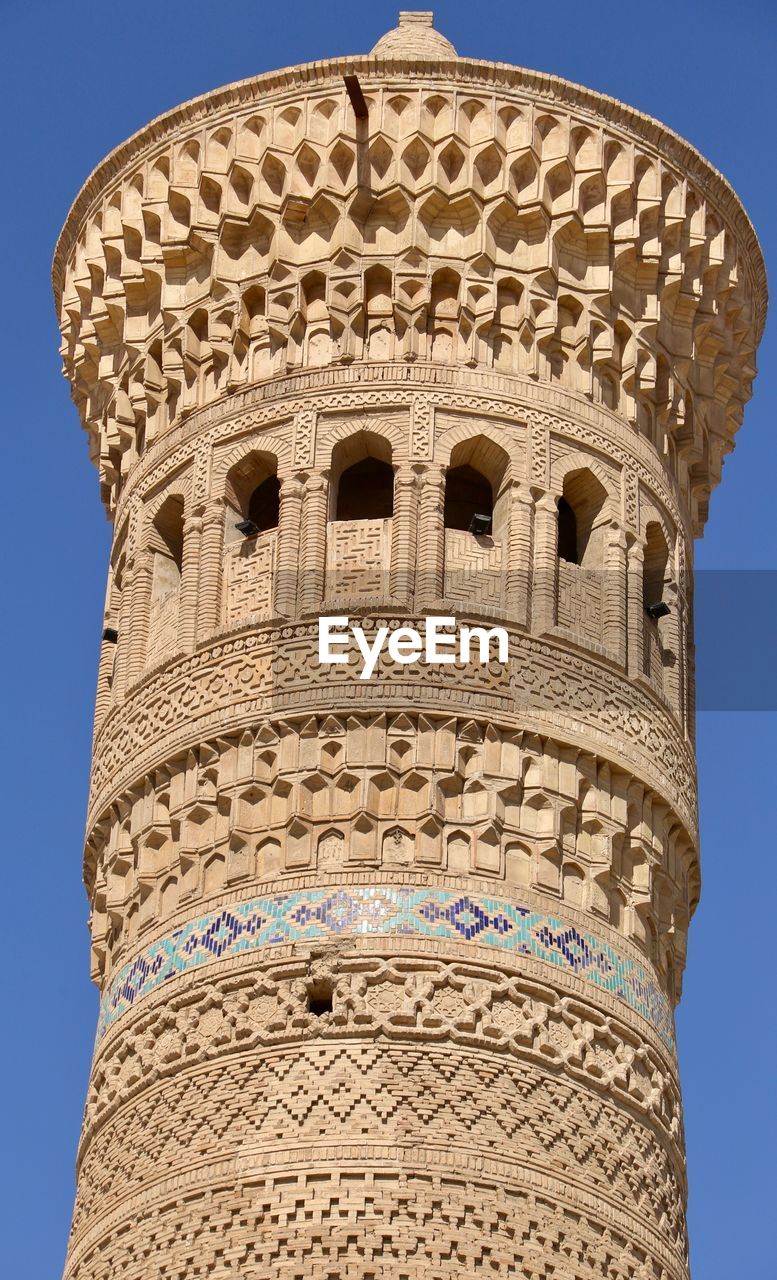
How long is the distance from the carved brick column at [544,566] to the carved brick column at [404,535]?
0.48 metres

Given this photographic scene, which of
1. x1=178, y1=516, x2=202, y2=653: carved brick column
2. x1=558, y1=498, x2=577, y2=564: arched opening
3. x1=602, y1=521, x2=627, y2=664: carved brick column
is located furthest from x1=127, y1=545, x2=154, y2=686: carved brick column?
x1=602, y1=521, x2=627, y2=664: carved brick column

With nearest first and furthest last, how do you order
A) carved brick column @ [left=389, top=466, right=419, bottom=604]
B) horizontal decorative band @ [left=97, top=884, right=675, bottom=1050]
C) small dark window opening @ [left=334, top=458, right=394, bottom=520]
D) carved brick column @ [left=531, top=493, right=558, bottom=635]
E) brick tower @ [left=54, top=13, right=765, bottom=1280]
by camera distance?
brick tower @ [left=54, top=13, right=765, bottom=1280]
horizontal decorative band @ [left=97, top=884, right=675, bottom=1050]
carved brick column @ [left=389, top=466, right=419, bottom=604]
carved brick column @ [left=531, top=493, right=558, bottom=635]
small dark window opening @ [left=334, top=458, right=394, bottom=520]

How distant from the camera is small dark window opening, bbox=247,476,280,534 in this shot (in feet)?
46.6

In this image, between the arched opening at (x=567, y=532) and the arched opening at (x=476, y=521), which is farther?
the arched opening at (x=567, y=532)

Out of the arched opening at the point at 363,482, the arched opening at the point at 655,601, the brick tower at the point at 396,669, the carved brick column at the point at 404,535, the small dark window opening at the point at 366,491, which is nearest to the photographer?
the brick tower at the point at 396,669

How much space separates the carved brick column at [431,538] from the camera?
1337 centimetres

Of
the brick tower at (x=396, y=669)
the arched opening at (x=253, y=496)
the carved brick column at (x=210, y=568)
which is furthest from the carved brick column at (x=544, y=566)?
the carved brick column at (x=210, y=568)

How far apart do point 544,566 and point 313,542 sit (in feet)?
2.91

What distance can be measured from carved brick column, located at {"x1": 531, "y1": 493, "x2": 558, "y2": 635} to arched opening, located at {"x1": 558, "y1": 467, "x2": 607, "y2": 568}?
0.22m

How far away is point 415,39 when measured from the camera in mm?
15820

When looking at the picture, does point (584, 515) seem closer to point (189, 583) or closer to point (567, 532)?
point (567, 532)

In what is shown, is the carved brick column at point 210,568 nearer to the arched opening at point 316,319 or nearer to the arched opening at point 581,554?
the arched opening at point 316,319

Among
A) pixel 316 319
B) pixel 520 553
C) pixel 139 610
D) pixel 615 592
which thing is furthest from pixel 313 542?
pixel 615 592

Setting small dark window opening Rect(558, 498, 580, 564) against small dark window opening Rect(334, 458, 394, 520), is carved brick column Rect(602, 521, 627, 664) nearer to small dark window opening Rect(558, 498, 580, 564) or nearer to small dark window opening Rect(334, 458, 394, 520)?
small dark window opening Rect(558, 498, 580, 564)
